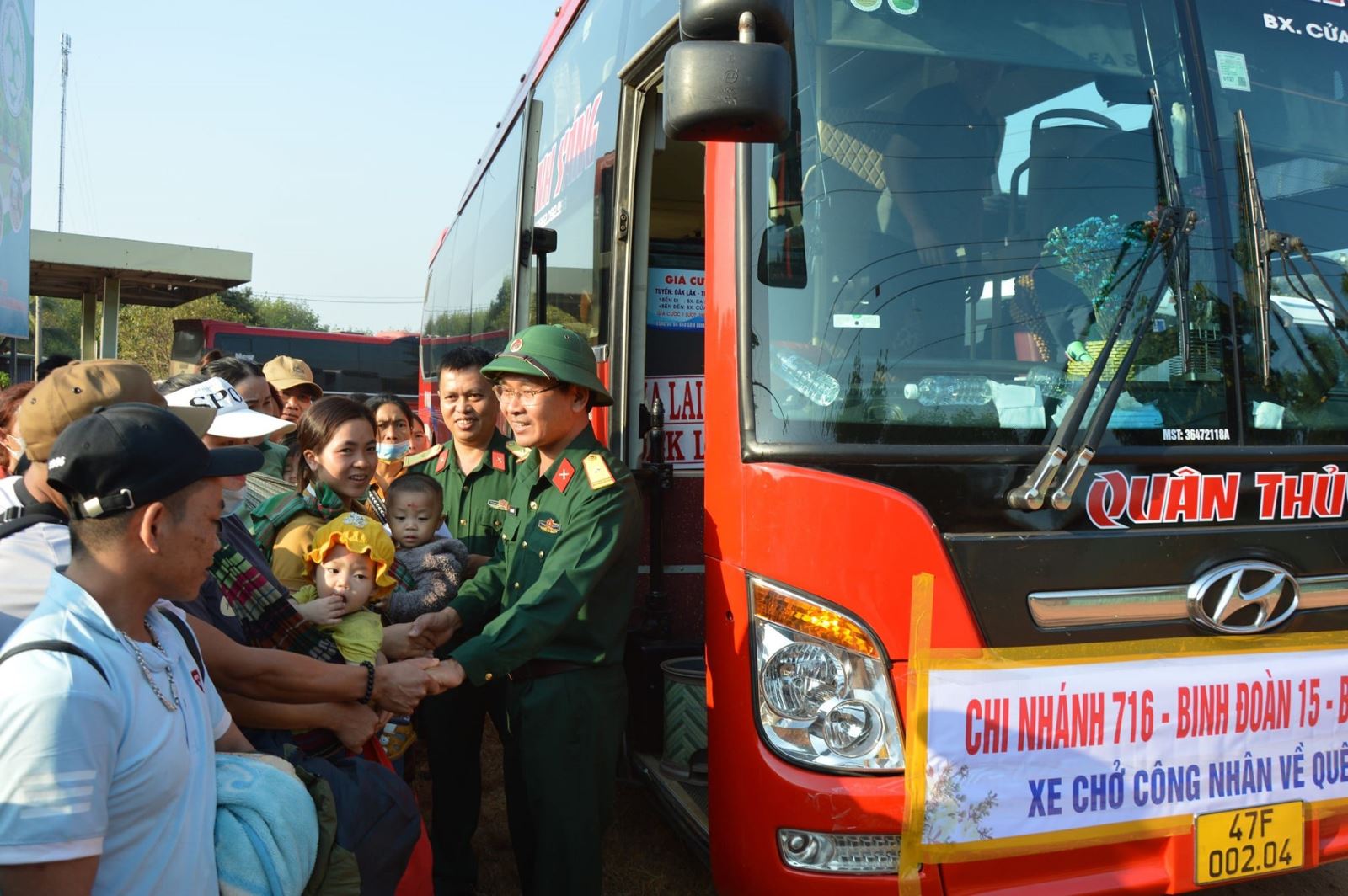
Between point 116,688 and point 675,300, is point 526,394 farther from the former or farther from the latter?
point 116,688

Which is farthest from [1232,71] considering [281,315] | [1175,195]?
[281,315]

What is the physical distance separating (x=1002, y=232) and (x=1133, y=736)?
52.1 inches

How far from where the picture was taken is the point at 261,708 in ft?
8.24

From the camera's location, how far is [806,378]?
2596 mm

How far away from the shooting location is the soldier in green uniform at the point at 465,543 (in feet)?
12.3

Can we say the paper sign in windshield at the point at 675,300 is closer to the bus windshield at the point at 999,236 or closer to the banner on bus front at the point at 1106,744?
the bus windshield at the point at 999,236

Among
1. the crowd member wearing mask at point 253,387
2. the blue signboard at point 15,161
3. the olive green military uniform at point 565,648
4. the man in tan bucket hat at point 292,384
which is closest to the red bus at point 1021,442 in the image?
the olive green military uniform at point 565,648

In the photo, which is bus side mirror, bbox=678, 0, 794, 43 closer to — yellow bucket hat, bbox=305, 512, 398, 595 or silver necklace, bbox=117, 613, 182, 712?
yellow bucket hat, bbox=305, 512, 398, 595

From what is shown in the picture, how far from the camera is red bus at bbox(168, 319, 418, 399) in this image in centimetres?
2538

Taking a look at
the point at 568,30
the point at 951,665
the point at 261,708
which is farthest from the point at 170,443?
the point at 568,30

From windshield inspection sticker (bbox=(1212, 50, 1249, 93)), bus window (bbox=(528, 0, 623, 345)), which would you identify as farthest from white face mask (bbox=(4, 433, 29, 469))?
windshield inspection sticker (bbox=(1212, 50, 1249, 93))

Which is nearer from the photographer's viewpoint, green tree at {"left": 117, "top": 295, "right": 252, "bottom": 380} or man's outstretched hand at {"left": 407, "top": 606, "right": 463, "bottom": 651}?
man's outstretched hand at {"left": 407, "top": 606, "right": 463, "bottom": 651}

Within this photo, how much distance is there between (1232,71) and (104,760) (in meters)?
3.13

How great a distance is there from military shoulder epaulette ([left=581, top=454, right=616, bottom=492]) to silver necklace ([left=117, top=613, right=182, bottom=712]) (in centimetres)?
148
